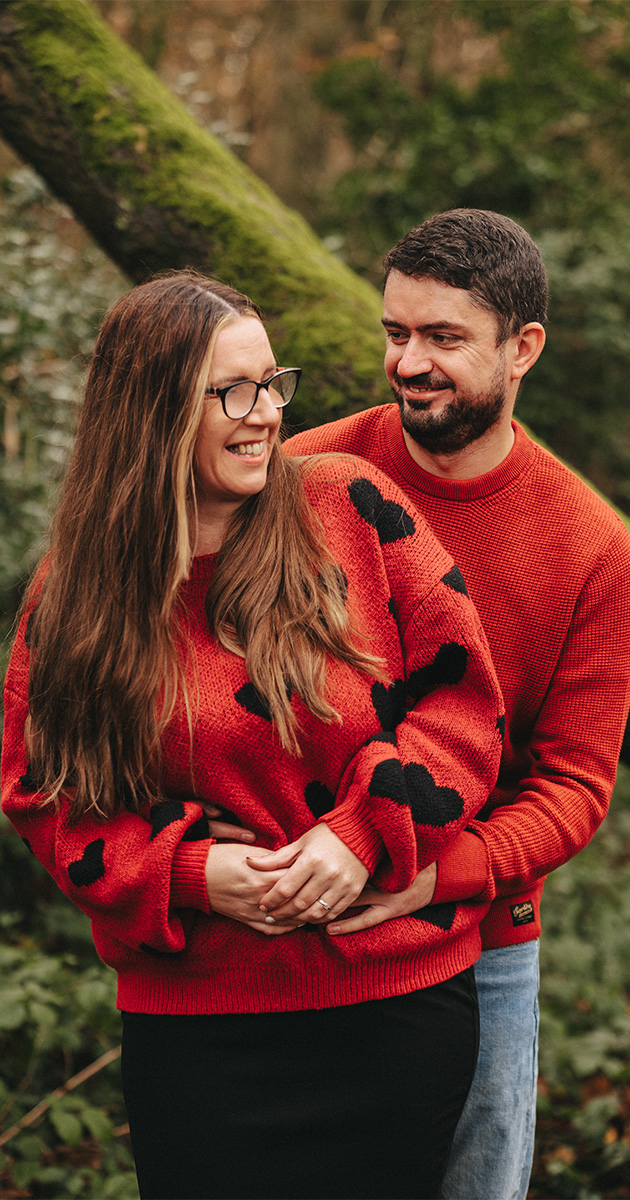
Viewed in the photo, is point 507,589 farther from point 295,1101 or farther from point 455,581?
point 295,1101

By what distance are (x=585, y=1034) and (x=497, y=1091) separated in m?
1.98

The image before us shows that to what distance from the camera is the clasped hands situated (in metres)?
1.67

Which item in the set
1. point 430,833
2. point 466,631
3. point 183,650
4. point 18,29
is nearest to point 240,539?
point 183,650

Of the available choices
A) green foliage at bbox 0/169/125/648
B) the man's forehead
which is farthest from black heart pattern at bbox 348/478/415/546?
green foliage at bbox 0/169/125/648

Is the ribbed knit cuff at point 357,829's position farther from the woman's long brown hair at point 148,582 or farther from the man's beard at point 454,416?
the man's beard at point 454,416

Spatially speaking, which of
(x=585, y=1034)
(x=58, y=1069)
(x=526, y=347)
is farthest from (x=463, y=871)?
(x=585, y=1034)

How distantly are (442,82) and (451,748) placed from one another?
24.9 feet

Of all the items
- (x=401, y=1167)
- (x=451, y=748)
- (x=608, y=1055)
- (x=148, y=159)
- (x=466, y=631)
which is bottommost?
(x=608, y=1055)

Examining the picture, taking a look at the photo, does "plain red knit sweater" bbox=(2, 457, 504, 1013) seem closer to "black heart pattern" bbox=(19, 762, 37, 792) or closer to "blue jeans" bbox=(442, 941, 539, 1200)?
"black heart pattern" bbox=(19, 762, 37, 792)

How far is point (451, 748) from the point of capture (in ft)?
5.83

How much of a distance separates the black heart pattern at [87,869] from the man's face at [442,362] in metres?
1.06

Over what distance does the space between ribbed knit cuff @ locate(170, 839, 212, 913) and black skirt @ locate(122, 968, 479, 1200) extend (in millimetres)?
250

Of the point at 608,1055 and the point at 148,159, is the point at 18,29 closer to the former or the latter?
the point at 148,159

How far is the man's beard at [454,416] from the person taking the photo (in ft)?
6.40
